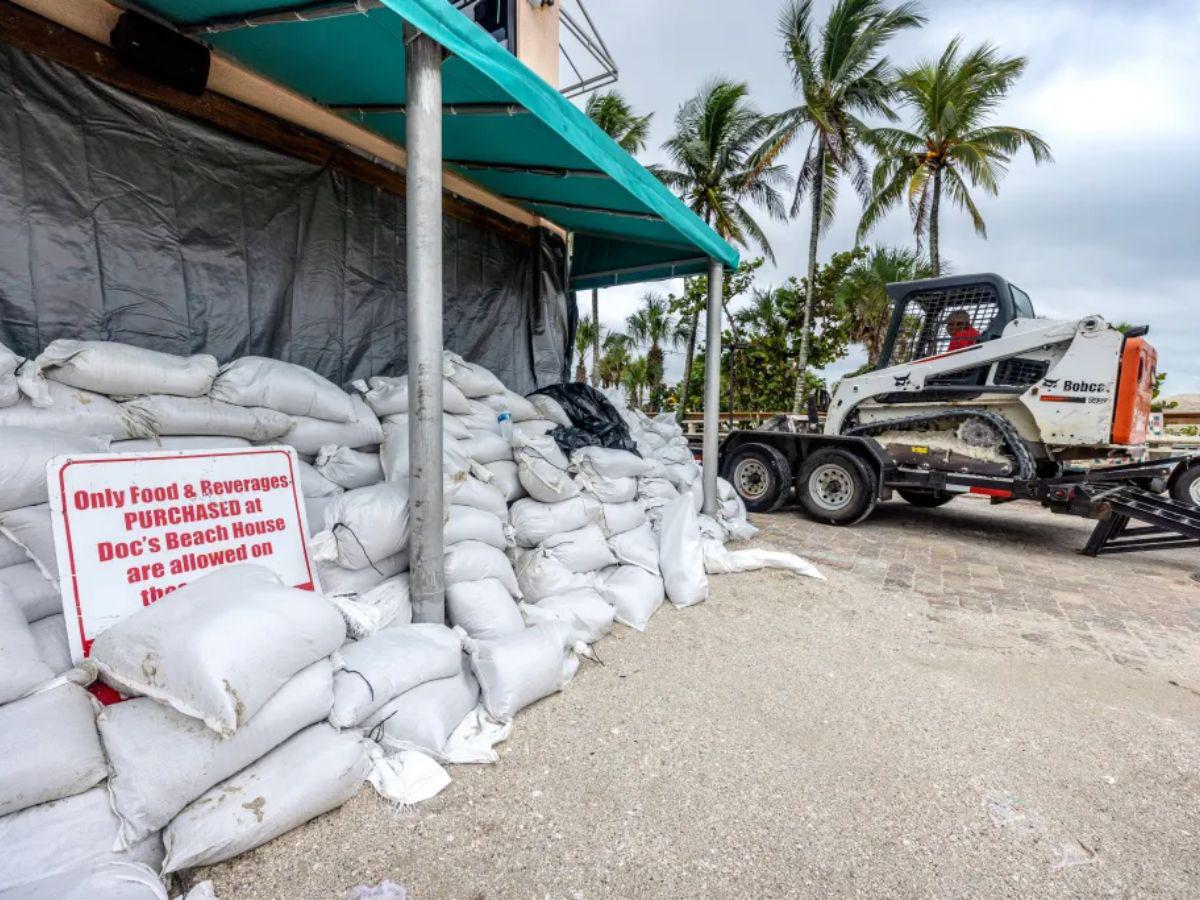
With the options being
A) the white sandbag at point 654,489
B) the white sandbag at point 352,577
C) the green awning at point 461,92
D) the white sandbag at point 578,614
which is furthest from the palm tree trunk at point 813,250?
the white sandbag at point 352,577

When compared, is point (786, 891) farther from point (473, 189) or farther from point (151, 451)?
point (473, 189)

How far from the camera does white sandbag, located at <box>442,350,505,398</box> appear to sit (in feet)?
10.5

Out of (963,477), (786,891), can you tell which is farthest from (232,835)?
(963,477)

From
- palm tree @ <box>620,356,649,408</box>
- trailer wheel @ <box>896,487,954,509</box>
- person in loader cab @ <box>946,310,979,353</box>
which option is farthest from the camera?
palm tree @ <box>620,356,649,408</box>

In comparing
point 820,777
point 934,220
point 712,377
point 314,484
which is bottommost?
point 820,777

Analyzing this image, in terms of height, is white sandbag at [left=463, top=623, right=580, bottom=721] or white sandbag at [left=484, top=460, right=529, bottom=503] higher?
white sandbag at [left=484, top=460, right=529, bottom=503]

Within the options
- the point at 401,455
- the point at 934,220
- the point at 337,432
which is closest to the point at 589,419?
the point at 401,455

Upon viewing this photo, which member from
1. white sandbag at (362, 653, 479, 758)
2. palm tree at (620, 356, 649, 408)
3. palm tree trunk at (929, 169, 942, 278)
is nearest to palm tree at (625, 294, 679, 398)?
palm tree at (620, 356, 649, 408)

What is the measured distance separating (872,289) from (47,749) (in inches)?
798

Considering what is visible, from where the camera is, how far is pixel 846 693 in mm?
2279

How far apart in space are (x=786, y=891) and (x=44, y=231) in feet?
11.1

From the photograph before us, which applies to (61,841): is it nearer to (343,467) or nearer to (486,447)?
(343,467)

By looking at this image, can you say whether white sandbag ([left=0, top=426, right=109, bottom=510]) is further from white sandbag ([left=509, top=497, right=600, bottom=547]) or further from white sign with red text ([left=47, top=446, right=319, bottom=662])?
white sandbag ([left=509, top=497, right=600, bottom=547])

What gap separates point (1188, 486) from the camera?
16.4 ft
